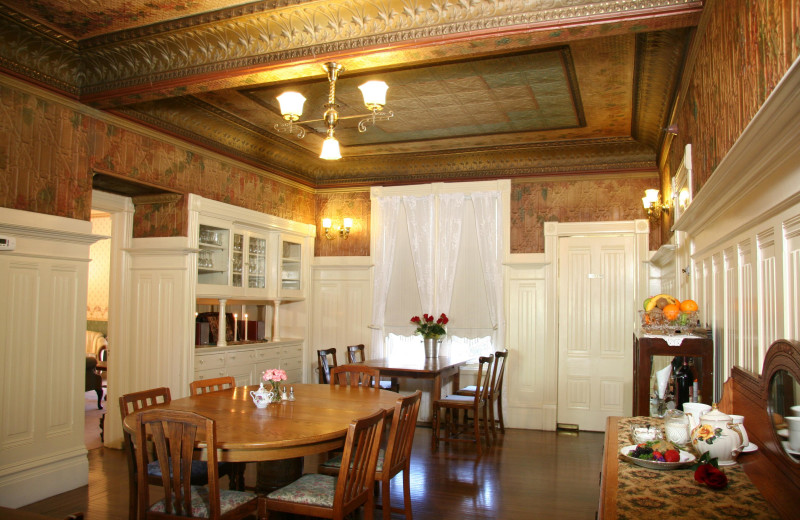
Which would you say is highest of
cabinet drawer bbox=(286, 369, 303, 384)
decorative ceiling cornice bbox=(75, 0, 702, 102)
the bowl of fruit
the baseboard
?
decorative ceiling cornice bbox=(75, 0, 702, 102)

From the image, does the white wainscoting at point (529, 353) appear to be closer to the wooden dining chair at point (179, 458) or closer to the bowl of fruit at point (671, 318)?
the bowl of fruit at point (671, 318)

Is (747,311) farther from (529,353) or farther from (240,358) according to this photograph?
(240,358)

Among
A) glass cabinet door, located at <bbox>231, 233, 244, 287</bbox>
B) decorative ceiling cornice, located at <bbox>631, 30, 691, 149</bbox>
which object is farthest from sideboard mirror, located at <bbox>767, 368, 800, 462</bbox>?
glass cabinet door, located at <bbox>231, 233, 244, 287</bbox>

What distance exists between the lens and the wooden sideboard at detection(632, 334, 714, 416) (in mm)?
3283

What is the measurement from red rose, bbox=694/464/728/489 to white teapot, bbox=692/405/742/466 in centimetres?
16

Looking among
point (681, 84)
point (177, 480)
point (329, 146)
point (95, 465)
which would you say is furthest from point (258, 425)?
point (681, 84)

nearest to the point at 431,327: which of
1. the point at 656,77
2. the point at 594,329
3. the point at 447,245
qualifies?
the point at 447,245

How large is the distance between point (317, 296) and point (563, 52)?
4.78 meters

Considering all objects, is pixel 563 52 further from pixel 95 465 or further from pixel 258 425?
pixel 95 465

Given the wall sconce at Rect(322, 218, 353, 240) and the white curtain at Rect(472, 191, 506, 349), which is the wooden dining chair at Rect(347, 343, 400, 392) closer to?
the white curtain at Rect(472, 191, 506, 349)

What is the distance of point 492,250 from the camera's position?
7.41 m

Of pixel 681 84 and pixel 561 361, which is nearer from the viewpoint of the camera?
pixel 681 84

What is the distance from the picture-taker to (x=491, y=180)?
24.7 feet

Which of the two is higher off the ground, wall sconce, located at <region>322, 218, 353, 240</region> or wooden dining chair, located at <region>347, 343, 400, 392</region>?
wall sconce, located at <region>322, 218, 353, 240</region>
